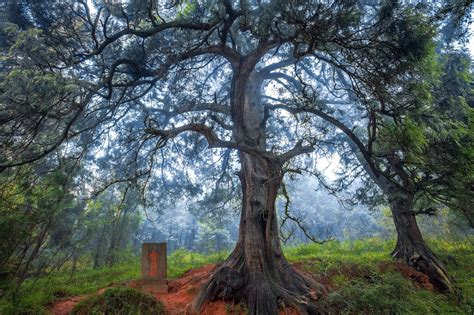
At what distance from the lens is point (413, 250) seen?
7.64m

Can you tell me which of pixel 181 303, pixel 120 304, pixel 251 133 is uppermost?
pixel 251 133

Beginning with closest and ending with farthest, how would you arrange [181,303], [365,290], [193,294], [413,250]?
[365,290] → [181,303] → [193,294] → [413,250]

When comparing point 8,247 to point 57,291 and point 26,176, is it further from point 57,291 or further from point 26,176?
point 57,291

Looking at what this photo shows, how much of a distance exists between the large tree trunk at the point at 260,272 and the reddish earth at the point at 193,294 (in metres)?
0.18

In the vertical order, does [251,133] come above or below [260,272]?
above

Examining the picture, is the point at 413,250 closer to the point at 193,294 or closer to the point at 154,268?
the point at 193,294

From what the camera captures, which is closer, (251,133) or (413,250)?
(251,133)

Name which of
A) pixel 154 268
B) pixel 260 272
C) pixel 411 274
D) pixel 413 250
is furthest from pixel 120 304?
Answer: pixel 413 250

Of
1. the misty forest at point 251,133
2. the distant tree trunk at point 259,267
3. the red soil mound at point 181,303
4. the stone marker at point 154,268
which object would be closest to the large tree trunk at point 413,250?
the misty forest at point 251,133

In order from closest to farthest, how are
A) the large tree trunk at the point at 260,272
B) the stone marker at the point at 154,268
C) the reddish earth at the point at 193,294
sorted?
the large tree trunk at the point at 260,272 → the reddish earth at the point at 193,294 → the stone marker at the point at 154,268

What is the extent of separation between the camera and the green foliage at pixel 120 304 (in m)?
4.15

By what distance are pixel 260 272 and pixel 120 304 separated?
2.35 meters

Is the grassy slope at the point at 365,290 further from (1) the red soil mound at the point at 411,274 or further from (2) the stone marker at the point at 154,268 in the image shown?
(2) the stone marker at the point at 154,268

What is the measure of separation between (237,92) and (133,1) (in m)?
2.80
